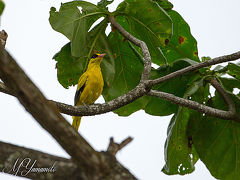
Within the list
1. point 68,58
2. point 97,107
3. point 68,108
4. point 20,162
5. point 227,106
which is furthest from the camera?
point 68,58

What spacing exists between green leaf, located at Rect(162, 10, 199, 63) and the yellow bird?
2.69 feet

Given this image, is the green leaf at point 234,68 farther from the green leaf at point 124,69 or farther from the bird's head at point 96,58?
the bird's head at point 96,58

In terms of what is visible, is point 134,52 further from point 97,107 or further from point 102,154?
point 102,154

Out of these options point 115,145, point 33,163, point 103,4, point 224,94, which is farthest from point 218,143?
point 33,163

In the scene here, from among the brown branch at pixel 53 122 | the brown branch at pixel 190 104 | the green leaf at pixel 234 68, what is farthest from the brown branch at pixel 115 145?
the green leaf at pixel 234 68

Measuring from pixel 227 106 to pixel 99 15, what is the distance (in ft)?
5.57

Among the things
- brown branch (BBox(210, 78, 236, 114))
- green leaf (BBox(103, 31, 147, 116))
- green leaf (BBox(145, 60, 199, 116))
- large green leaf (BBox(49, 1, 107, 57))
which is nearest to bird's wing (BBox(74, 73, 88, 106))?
green leaf (BBox(103, 31, 147, 116))

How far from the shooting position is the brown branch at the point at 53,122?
5.93 ft

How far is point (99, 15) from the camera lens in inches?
175

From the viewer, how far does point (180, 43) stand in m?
4.68

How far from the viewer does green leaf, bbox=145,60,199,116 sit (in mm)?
4430

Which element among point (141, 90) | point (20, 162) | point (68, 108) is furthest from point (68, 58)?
point (20, 162)

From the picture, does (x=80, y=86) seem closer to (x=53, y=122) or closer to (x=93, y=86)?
(x=93, y=86)

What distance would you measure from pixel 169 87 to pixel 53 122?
286 centimetres
